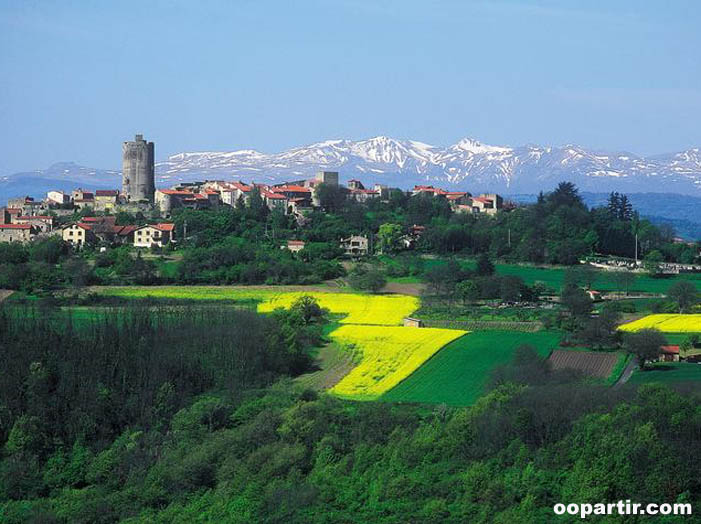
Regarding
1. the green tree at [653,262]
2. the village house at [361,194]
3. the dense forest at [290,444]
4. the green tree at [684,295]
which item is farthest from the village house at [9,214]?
the dense forest at [290,444]

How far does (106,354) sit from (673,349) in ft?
51.2

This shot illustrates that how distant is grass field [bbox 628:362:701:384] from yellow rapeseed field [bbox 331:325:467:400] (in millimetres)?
6152

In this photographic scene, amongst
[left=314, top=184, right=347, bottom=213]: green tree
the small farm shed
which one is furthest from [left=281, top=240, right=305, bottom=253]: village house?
the small farm shed

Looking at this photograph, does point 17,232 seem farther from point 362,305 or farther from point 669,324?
point 669,324

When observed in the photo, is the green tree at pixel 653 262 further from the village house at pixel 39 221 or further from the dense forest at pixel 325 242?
the village house at pixel 39 221

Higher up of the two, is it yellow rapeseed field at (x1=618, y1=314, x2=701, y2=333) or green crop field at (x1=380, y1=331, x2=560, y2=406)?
yellow rapeseed field at (x1=618, y1=314, x2=701, y2=333)

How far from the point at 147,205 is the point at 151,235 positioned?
11.5 metres

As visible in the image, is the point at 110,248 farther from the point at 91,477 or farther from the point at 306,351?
the point at 91,477

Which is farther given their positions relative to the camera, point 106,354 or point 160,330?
point 160,330

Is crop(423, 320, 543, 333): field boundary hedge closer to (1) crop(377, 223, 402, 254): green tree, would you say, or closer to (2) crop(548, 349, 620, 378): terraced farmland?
(2) crop(548, 349, 620, 378): terraced farmland

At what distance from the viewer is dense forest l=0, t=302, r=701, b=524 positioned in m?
25.6

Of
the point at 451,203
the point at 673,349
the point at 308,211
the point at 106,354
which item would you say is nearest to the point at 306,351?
the point at 106,354

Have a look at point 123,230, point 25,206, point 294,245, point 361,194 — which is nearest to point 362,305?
point 294,245

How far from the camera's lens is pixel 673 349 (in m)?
41.0
